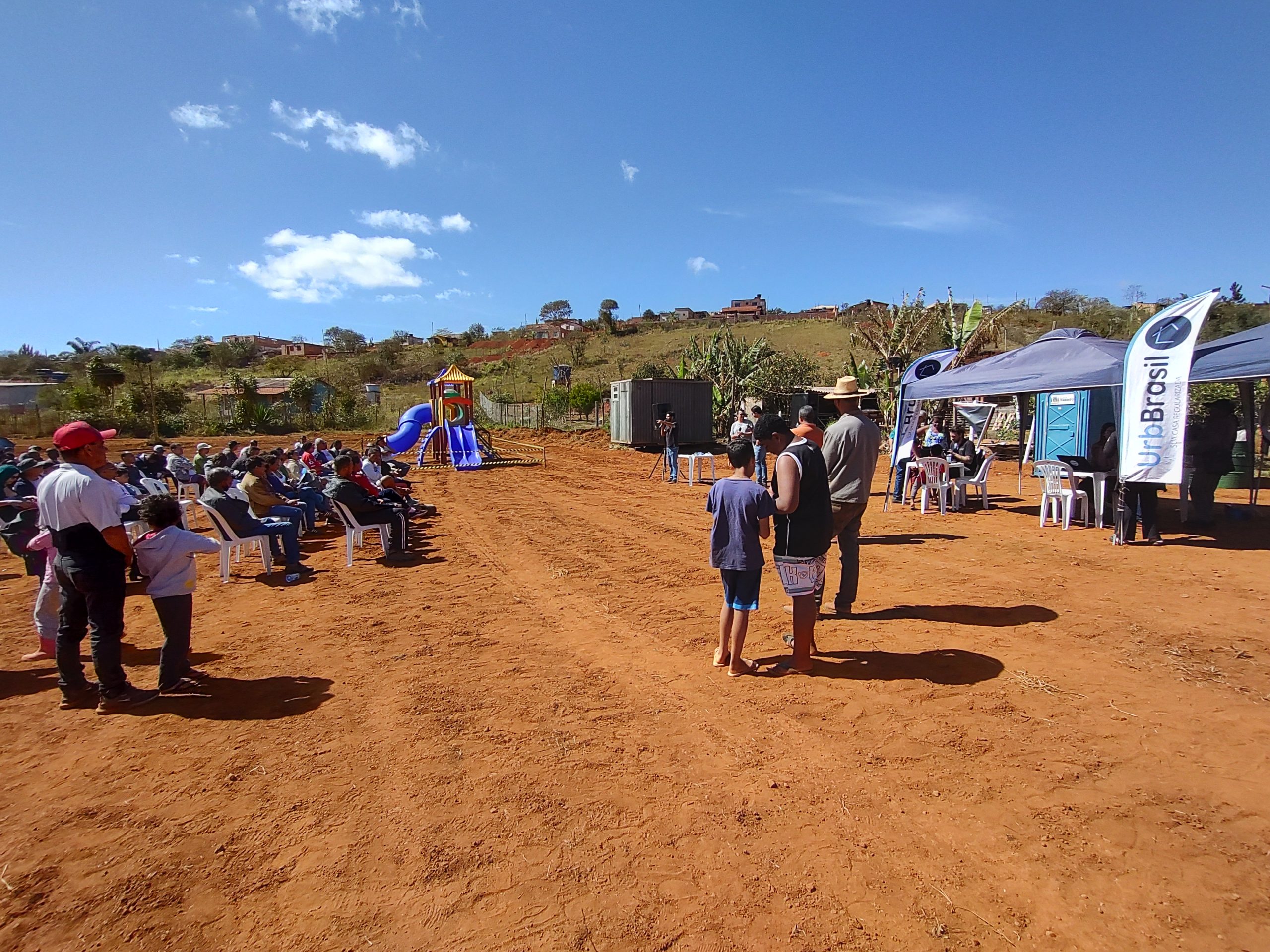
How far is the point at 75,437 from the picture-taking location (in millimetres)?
3930

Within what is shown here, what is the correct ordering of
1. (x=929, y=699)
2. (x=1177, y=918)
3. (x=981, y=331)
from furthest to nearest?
(x=981, y=331)
(x=929, y=699)
(x=1177, y=918)

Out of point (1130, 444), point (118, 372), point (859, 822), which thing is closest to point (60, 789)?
point (859, 822)

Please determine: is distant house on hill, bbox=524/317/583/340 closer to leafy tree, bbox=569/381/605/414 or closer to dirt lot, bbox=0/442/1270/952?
leafy tree, bbox=569/381/605/414

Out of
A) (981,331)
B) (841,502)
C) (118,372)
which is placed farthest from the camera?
(118,372)

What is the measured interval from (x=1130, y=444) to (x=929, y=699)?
18.3ft

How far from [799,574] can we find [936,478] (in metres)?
7.56

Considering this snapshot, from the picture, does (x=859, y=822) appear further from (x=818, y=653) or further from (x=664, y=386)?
(x=664, y=386)

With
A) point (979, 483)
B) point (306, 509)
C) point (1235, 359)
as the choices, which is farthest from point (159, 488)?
point (1235, 359)

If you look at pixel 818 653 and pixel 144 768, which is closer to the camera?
pixel 144 768

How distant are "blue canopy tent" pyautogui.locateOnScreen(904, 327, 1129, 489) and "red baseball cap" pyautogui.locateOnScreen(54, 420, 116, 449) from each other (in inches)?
401

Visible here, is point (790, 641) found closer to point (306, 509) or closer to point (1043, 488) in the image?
point (1043, 488)

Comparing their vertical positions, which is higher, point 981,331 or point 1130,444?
point 981,331

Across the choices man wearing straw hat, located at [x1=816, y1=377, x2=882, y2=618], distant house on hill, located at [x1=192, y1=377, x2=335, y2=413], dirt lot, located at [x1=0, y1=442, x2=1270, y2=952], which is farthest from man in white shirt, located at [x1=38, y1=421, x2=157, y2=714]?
distant house on hill, located at [x1=192, y1=377, x2=335, y2=413]

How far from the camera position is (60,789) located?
3.26m
